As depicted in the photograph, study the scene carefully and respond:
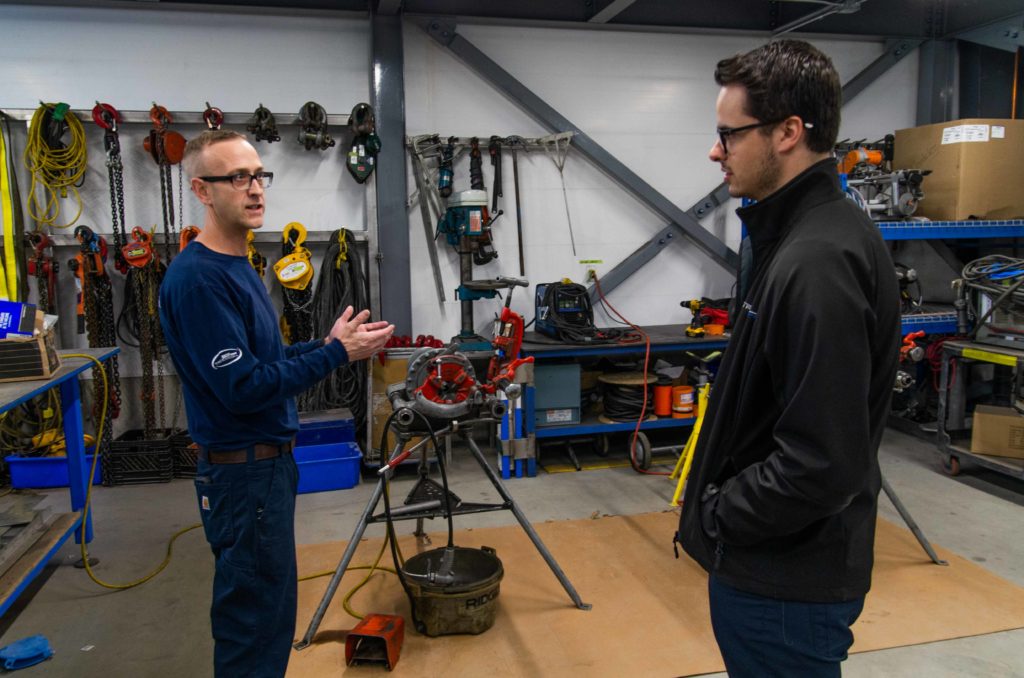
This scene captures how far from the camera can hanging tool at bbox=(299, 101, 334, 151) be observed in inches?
174

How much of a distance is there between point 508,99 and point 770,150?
4056 millimetres

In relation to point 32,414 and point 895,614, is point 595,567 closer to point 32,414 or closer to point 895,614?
point 895,614

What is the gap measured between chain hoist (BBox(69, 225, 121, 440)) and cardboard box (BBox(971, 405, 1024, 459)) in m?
5.14

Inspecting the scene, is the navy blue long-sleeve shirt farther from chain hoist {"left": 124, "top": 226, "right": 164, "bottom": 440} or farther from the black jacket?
chain hoist {"left": 124, "top": 226, "right": 164, "bottom": 440}

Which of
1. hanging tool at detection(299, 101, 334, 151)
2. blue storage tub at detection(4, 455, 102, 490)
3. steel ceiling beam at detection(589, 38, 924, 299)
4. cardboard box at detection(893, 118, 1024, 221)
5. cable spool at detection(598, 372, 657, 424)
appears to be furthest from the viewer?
steel ceiling beam at detection(589, 38, 924, 299)

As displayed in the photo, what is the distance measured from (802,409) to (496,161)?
408 centimetres

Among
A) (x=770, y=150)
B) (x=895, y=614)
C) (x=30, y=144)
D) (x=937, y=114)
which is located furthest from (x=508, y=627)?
(x=937, y=114)

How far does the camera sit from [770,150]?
3.74 ft

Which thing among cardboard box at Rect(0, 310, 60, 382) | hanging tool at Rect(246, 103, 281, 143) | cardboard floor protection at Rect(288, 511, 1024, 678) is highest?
hanging tool at Rect(246, 103, 281, 143)

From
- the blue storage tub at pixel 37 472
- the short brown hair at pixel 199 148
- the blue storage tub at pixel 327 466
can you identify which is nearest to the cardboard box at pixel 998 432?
the blue storage tub at pixel 327 466

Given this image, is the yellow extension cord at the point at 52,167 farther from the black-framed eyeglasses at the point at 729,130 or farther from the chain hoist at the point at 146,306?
the black-framed eyeglasses at the point at 729,130

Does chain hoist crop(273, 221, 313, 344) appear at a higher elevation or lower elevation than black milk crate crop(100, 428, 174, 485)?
higher

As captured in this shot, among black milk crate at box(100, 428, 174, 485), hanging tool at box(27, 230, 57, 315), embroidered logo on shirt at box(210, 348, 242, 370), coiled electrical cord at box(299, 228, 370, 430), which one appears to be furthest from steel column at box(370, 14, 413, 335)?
embroidered logo on shirt at box(210, 348, 242, 370)

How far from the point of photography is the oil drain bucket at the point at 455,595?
2.54 metres
